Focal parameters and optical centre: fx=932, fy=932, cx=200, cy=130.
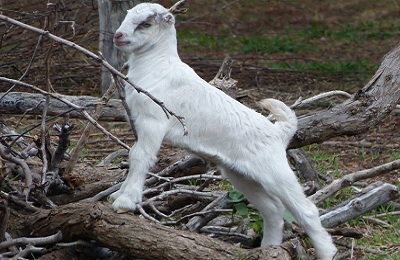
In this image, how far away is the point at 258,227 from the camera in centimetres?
536

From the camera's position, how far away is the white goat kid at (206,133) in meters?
4.83

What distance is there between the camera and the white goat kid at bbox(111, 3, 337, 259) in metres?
4.83

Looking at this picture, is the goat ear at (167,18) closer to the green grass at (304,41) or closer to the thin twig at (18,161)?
Result: the thin twig at (18,161)

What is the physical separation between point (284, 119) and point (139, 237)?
105 cm

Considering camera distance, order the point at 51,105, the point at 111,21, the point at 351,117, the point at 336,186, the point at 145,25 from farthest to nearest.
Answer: the point at 111,21 → the point at 51,105 → the point at 351,117 → the point at 336,186 → the point at 145,25

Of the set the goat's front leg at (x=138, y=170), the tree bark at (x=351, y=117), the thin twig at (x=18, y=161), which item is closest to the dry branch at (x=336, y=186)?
the tree bark at (x=351, y=117)

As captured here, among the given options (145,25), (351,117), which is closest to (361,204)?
(351,117)

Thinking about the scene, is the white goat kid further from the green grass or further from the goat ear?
the green grass

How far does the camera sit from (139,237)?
469cm

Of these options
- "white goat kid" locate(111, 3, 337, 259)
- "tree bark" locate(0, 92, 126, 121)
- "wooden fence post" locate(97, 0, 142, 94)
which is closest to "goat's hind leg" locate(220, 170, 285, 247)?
"white goat kid" locate(111, 3, 337, 259)

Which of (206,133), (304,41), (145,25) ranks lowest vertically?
(304,41)

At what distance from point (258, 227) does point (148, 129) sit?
0.97 metres

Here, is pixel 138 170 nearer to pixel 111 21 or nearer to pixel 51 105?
pixel 51 105

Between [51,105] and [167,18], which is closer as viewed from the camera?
[167,18]
